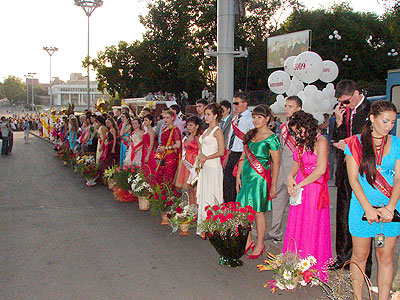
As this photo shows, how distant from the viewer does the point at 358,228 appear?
3.62 m

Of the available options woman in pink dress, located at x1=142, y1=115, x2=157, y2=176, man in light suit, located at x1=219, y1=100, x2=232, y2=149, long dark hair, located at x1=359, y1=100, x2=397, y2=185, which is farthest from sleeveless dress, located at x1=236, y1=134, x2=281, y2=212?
woman in pink dress, located at x1=142, y1=115, x2=157, y2=176

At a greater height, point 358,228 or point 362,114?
point 362,114

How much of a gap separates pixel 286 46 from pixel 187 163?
→ 78.0 ft

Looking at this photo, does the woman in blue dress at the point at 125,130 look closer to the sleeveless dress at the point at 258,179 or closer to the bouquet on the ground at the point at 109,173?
the bouquet on the ground at the point at 109,173

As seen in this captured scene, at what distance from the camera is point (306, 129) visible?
4.51m

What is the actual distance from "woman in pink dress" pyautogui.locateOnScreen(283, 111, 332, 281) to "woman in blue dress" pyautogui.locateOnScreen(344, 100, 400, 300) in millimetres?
891

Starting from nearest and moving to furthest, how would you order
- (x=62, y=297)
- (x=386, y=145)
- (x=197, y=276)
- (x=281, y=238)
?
(x=386, y=145) → (x=62, y=297) → (x=197, y=276) → (x=281, y=238)

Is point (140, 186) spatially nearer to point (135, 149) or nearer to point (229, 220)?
point (135, 149)

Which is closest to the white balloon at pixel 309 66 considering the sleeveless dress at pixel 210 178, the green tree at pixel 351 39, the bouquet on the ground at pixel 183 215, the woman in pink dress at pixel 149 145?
the woman in pink dress at pixel 149 145

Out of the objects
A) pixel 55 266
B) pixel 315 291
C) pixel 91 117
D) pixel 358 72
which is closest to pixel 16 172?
pixel 91 117

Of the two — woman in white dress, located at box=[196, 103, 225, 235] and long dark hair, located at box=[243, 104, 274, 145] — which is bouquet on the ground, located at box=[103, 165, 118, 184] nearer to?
woman in white dress, located at box=[196, 103, 225, 235]

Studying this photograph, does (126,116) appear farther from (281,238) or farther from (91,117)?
(281,238)

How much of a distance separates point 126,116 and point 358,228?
818cm

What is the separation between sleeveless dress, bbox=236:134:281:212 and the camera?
5.25 metres
